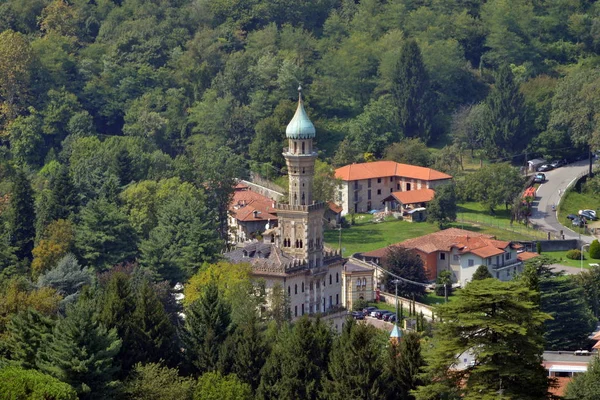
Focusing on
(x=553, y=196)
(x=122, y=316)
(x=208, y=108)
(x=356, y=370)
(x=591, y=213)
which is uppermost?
(x=208, y=108)

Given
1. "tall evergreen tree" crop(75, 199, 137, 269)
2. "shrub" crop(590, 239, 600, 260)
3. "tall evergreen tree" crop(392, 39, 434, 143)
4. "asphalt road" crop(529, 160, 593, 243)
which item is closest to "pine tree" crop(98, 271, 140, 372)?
"tall evergreen tree" crop(75, 199, 137, 269)

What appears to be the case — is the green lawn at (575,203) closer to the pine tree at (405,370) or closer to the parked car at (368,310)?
the parked car at (368,310)

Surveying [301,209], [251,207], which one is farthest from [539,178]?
[301,209]

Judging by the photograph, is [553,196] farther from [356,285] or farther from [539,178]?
[356,285]

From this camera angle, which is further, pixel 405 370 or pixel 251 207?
pixel 251 207

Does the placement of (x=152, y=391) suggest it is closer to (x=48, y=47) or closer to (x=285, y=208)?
(x=285, y=208)
